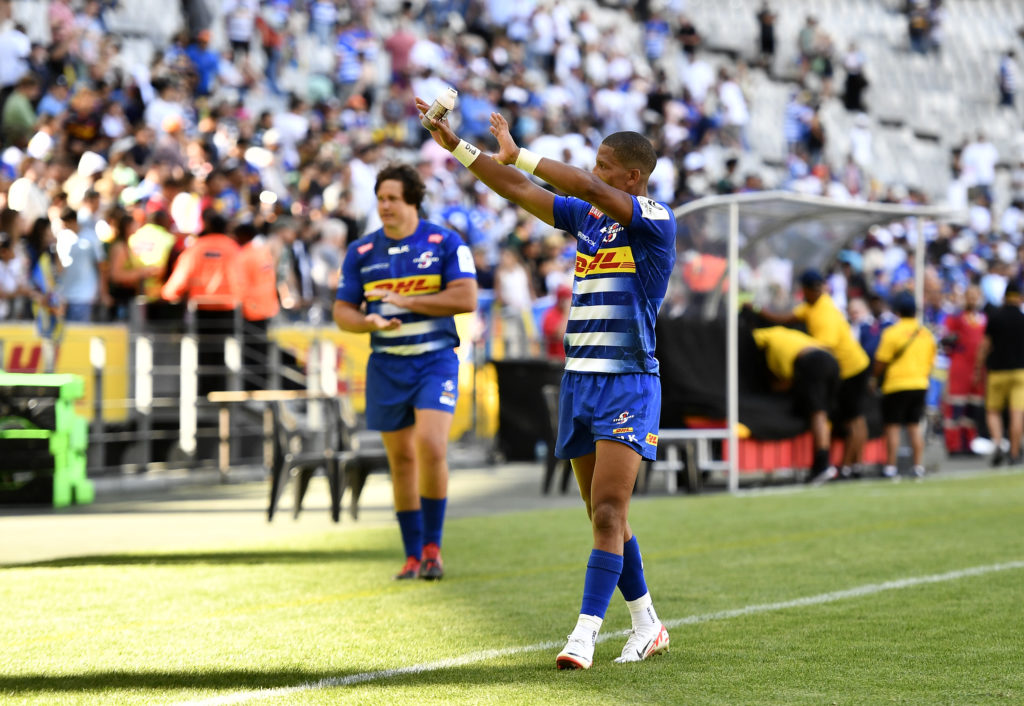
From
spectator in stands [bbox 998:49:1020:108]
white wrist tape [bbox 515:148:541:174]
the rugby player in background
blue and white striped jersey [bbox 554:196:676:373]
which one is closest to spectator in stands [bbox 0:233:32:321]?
the rugby player in background

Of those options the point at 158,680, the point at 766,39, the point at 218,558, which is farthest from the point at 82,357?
the point at 766,39

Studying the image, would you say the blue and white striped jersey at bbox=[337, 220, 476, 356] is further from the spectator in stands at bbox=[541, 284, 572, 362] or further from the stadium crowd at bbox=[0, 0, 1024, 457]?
the spectator in stands at bbox=[541, 284, 572, 362]

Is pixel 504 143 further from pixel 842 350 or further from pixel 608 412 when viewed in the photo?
pixel 842 350

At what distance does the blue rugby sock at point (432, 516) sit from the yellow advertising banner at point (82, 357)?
6968mm

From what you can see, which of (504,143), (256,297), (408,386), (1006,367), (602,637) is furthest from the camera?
(1006,367)

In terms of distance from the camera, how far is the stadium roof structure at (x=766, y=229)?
14.1 metres

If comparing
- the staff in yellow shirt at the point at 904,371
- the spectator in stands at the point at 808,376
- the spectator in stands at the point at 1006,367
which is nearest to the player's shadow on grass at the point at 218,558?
the spectator in stands at the point at 808,376

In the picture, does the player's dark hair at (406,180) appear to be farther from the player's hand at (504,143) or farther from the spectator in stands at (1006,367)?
the spectator in stands at (1006,367)

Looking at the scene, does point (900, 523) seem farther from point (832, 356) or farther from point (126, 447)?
point (126, 447)

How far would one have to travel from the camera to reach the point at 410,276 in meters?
7.80

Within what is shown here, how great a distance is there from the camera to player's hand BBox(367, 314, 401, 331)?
7.58 meters

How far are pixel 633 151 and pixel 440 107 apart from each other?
0.77 m

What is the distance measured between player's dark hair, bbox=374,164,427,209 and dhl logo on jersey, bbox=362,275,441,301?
0.42m

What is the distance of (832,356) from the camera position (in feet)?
48.1
